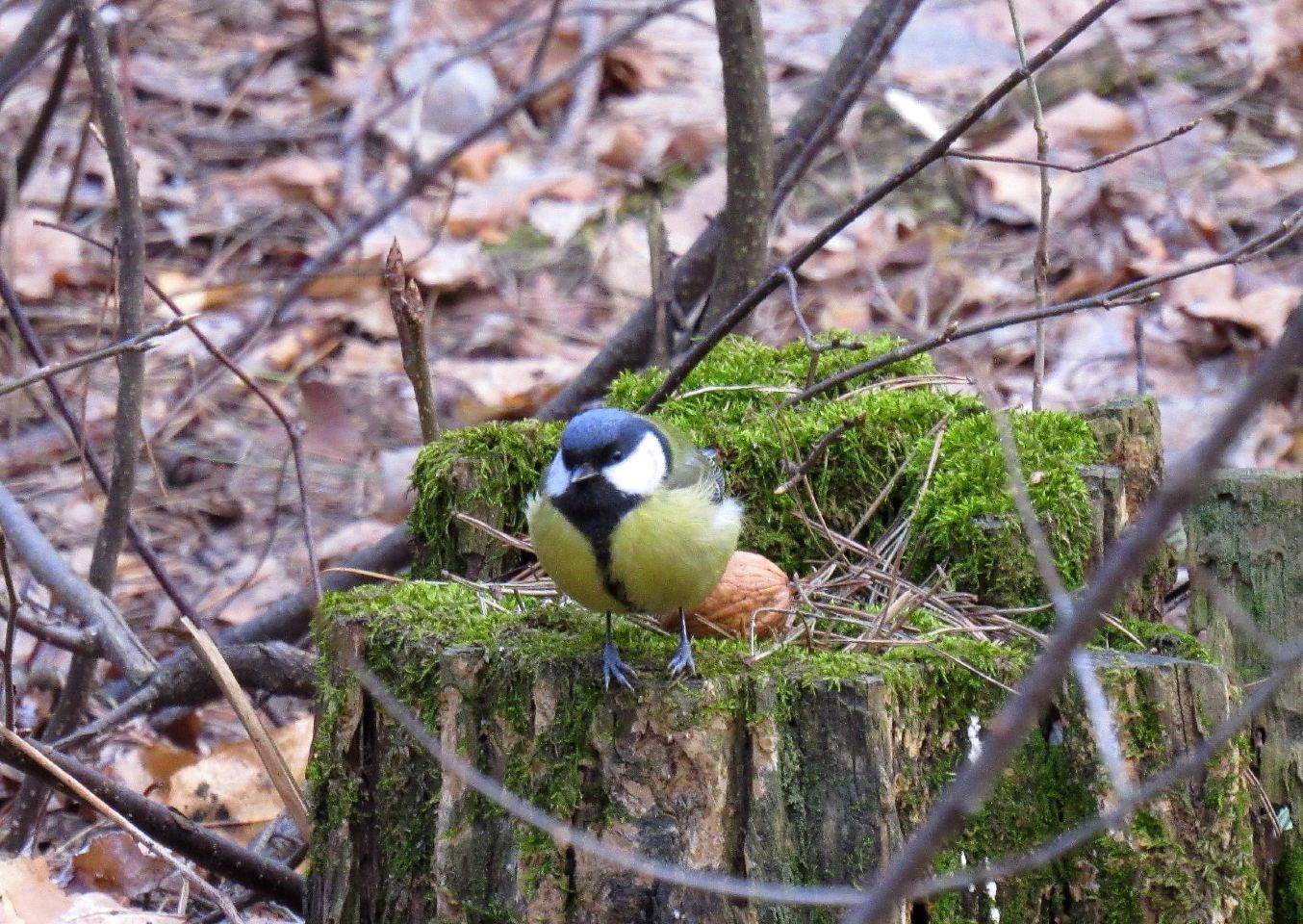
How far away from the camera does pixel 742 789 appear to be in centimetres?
234

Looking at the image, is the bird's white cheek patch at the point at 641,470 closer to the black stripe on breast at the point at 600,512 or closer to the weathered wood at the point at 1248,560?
the black stripe on breast at the point at 600,512

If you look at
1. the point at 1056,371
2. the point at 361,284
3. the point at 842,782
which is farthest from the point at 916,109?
the point at 842,782

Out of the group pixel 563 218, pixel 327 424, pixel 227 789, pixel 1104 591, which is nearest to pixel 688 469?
pixel 1104 591

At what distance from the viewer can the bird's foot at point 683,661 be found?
2414 mm

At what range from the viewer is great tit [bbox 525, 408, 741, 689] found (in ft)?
7.98

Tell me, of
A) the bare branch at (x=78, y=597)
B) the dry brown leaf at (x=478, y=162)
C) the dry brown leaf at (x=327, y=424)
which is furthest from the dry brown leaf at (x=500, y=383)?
the bare branch at (x=78, y=597)

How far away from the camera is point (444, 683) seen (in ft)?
8.27

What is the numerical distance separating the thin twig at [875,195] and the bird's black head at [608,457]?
0.82 m

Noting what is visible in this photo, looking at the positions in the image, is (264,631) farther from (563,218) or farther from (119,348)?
(563,218)

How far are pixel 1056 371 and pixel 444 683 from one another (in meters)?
3.78

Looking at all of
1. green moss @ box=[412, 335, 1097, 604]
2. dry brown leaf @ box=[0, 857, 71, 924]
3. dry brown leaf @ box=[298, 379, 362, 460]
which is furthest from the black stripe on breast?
dry brown leaf @ box=[298, 379, 362, 460]

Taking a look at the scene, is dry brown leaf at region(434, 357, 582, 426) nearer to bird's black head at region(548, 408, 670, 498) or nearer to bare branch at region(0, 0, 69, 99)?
bare branch at region(0, 0, 69, 99)

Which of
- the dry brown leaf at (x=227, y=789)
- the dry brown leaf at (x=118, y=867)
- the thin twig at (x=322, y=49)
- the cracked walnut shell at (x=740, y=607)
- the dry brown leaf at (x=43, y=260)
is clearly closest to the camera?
the cracked walnut shell at (x=740, y=607)

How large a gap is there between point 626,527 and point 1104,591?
5.19 ft
